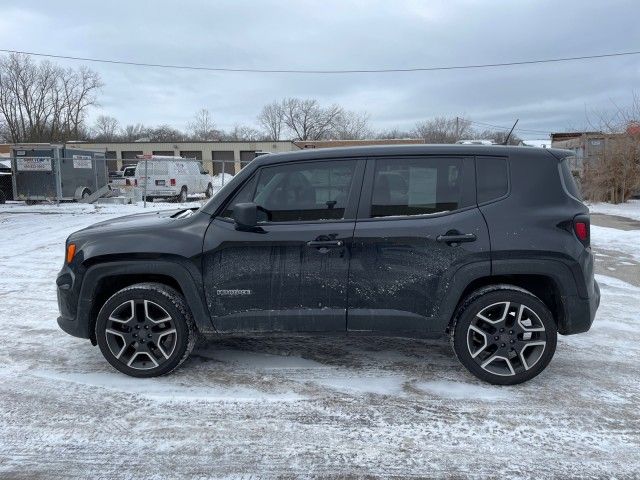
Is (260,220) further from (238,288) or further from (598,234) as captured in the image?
(598,234)

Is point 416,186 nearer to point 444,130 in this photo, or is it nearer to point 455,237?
point 455,237

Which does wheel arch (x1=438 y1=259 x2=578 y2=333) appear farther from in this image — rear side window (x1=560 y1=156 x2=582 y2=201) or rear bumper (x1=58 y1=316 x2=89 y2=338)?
rear bumper (x1=58 y1=316 x2=89 y2=338)

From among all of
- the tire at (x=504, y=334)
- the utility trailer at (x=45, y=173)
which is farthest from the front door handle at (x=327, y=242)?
the utility trailer at (x=45, y=173)

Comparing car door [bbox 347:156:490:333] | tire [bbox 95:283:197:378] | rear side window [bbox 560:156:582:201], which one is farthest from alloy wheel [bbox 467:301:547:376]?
tire [bbox 95:283:197:378]

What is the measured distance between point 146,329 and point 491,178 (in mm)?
2979

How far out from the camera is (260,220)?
369 cm

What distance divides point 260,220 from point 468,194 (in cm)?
163

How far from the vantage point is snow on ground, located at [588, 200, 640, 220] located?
14.9m

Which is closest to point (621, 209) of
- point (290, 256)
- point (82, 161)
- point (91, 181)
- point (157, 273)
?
point (290, 256)

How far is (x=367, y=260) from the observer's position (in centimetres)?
357

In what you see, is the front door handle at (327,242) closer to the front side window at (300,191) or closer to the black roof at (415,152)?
the front side window at (300,191)

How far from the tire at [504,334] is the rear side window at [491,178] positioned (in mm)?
714

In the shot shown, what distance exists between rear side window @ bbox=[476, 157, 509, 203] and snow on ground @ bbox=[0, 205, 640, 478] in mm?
1486

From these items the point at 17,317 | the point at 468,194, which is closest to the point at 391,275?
the point at 468,194
